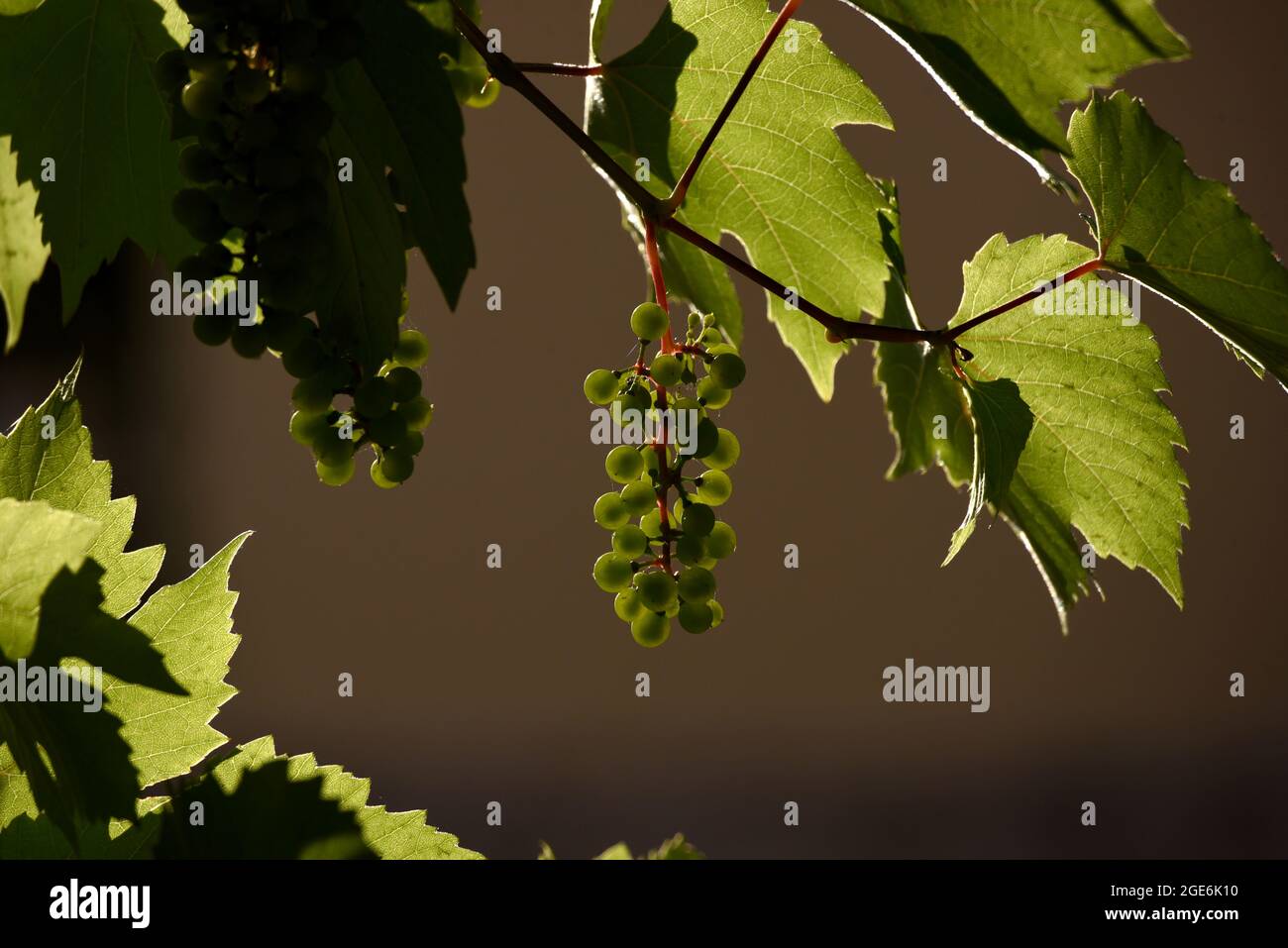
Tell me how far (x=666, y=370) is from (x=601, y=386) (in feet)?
0.12

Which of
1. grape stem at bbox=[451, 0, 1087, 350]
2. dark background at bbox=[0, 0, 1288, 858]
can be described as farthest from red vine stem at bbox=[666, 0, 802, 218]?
dark background at bbox=[0, 0, 1288, 858]

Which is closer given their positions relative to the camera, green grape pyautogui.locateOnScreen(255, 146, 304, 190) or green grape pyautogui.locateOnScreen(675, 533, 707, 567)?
green grape pyautogui.locateOnScreen(255, 146, 304, 190)

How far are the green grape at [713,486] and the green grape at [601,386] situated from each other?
2.2 inches

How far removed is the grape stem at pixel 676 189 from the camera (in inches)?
13.6

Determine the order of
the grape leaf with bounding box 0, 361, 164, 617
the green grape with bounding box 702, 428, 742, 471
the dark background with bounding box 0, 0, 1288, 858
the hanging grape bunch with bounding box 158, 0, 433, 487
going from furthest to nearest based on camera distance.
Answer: the dark background with bounding box 0, 0, 1288, 858 < the green grape with bounding box 702, 428, 742, 471 < the grape leaf with bounding box 0, 361, 164, 617 < the hanging grape bunch with bounding box 158, 0, 433, 487

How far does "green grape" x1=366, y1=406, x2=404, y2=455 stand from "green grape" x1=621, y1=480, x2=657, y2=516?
0.11m

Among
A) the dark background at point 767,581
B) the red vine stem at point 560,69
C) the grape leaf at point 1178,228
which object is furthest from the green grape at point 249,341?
the dark background at point 767,581

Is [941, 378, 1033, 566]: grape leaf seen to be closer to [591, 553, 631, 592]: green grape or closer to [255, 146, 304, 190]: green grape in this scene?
[591, 553, 631, 592]: green grape

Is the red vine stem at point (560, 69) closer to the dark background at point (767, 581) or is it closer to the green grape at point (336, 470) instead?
the green grape at point (336, 470)

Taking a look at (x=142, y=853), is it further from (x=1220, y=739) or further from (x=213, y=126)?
(x=1220, y=739)

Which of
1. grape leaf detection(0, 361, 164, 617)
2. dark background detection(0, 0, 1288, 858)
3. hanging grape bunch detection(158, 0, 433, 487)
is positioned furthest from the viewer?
dark background detection(0, 0, 1288, 858)

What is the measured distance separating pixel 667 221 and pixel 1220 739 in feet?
9.91

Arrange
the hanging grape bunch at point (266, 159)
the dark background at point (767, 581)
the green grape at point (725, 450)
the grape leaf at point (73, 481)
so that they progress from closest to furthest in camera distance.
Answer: the hanging grape bunch at point (266, 159), the grape leaf at point (73, 481), the green grape at point (725, 450), the dark background at point (767, 581)

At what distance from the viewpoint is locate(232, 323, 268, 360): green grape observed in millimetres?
324
